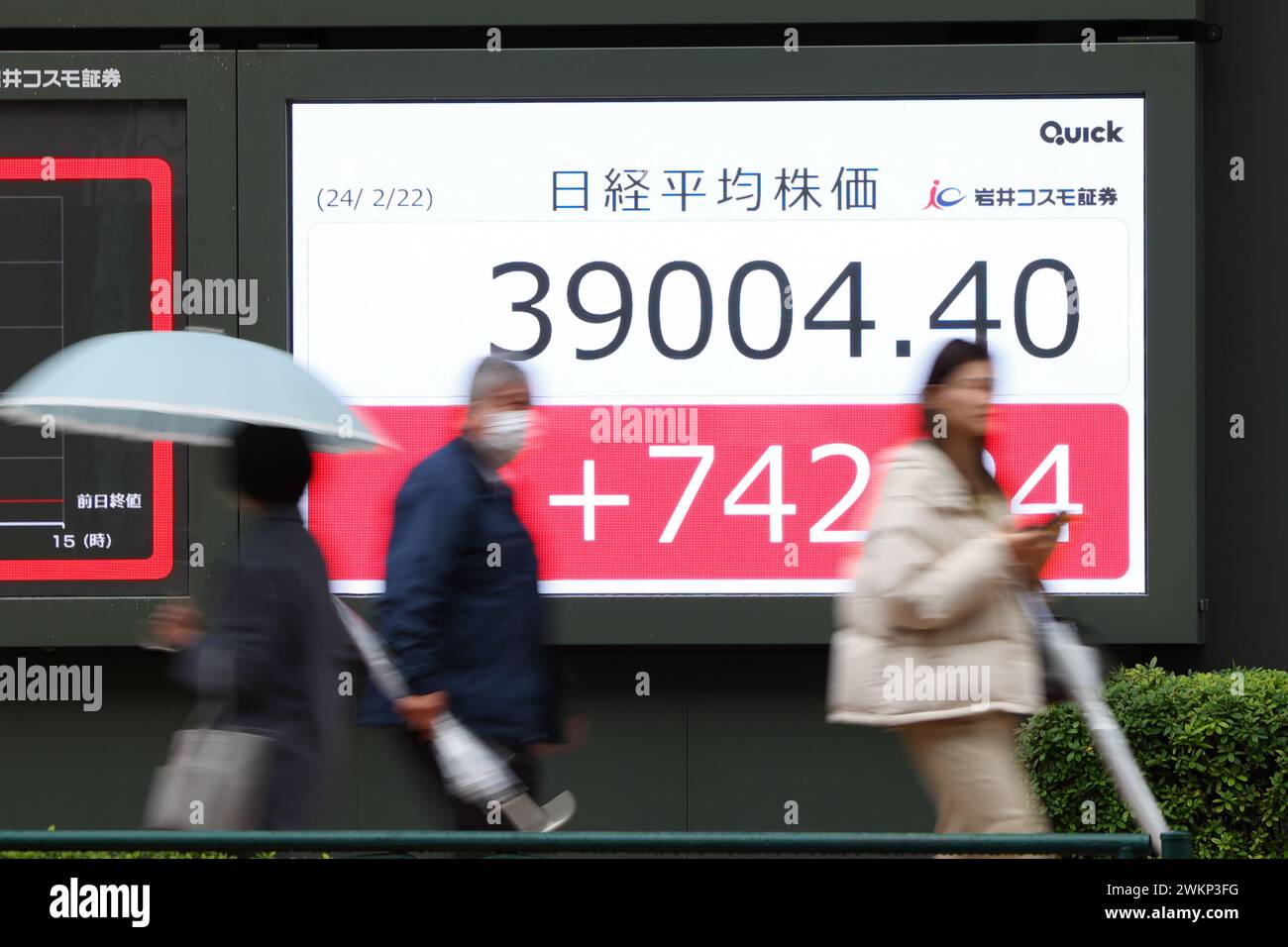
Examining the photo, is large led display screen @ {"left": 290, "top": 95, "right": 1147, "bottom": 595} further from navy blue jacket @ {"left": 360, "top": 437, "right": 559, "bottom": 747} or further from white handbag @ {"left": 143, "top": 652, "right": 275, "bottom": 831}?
white handbag @ {"left": 143, "top": 652, "right": 275, "bottom": 831}

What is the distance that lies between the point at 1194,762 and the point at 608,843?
3.32 m

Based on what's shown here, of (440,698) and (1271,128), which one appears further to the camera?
(1271,128)

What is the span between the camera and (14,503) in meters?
6.05

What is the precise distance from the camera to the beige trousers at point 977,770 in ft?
11.8

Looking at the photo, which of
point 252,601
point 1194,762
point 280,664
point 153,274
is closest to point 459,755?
point 280,664

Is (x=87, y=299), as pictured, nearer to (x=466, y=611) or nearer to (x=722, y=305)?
(x=722, y=305)

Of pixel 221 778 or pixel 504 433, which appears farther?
pixel 504 433

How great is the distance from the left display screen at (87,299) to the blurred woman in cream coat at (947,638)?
3479 mm

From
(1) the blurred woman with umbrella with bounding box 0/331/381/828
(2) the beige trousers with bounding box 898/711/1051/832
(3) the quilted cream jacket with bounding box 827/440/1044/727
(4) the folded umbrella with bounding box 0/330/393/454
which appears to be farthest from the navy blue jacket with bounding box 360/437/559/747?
(2) the beige trousers with bounding box 898/711/1051/832

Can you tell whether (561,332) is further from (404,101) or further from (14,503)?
(14,503)

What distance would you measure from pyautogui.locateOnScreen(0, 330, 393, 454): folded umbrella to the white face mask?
1.28ft

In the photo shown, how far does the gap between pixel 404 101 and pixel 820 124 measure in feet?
5.72

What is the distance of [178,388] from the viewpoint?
376cm
